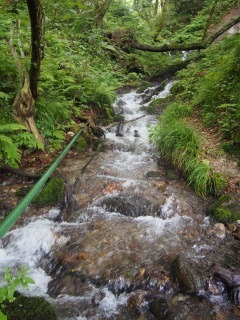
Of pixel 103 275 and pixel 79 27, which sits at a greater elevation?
pixel 79 27

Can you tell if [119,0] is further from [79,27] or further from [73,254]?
[73,254]

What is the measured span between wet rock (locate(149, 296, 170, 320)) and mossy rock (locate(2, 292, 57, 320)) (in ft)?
3.71

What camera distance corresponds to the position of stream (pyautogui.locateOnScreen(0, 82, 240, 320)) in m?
3.47

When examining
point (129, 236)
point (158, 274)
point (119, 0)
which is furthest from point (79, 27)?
point (158, 274)

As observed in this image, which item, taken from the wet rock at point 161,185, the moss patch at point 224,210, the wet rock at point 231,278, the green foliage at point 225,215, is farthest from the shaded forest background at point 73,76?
the wet rock at point 231,278

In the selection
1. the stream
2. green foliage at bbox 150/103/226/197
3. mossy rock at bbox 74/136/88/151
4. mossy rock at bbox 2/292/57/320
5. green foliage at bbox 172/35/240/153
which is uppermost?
green foliage at bbox 172/35/240/153

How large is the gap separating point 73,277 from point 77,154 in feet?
12.1

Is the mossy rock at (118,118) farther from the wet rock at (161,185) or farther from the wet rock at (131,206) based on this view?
the wet rock at (131,206)

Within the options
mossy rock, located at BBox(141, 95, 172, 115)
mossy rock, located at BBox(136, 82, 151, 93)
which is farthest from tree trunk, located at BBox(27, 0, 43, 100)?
mossy rock, located at BBox(136, 82, 151, 93)

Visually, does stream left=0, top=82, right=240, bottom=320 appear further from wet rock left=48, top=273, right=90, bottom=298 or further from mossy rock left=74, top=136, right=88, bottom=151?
mossy rock left=74, top=136, right=88, bottom=151

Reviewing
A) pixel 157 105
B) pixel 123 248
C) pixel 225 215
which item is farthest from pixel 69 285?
pixel 157 105

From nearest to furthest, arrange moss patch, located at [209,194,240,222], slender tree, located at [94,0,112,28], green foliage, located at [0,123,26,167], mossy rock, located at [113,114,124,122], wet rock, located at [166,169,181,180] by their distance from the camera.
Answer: moss patch, located at [209,194,240,222] < green foliage, located at [0,123,26,167] < wet rock, located at [166,169,181,180] < mossy rock, located at [113,114,124,122] < slender tree, located at [94,0,112,28]

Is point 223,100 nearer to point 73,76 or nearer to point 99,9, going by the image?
point 73,76

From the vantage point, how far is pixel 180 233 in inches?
187
